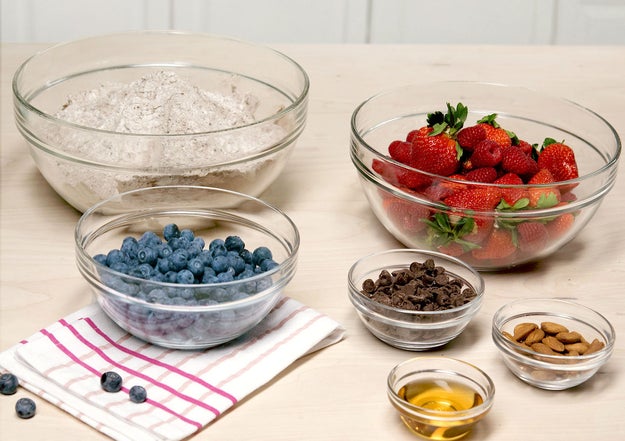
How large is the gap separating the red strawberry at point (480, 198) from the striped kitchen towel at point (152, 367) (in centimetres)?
26

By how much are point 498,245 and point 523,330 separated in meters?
0.21

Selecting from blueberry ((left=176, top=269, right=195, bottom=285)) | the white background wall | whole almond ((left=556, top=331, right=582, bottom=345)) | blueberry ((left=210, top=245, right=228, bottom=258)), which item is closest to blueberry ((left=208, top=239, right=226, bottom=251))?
blueberry ((left=210, top=245, right=228, bottom=258))

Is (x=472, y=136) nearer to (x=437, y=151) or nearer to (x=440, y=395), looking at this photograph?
(x=437, y=151)

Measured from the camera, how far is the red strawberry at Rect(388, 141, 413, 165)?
144 cm

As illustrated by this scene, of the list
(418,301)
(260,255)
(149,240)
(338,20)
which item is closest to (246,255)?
(260,255)

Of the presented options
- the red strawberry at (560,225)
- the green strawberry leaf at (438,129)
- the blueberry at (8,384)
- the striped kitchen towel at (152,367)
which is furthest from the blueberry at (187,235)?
the red strawberry at (560,225)

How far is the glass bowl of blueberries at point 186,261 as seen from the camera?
114 centimetres

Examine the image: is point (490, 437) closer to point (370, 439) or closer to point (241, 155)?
point (370, 439)

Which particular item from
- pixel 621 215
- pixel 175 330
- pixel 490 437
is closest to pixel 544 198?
pixel 621 215

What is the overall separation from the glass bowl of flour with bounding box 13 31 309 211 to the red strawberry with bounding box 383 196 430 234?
0.67 feet

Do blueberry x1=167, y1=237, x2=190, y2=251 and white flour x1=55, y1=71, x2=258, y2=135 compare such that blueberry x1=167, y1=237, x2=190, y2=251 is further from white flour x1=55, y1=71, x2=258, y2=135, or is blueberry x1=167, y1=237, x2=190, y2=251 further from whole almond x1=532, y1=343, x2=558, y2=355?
whole almond x1=532, y1=343, x2=558, y2=355

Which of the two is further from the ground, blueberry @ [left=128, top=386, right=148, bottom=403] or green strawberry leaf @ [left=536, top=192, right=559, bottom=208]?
green strawberry leaf @ [left=536, top=192, right=559, bottom=208]

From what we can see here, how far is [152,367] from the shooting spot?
115 centimetres

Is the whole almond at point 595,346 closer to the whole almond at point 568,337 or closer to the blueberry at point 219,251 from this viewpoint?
the whole almond at point 568,337
